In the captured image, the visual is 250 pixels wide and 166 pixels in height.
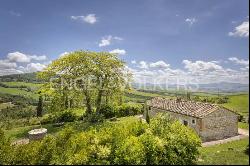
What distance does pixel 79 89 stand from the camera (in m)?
39.3

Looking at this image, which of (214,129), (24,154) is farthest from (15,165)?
(214,129)

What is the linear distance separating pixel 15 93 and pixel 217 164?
90.5 m

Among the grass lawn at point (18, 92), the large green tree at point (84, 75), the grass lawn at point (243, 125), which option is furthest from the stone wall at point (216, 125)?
the grass lawn at point (18, 92)

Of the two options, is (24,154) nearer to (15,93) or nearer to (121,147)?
(121,147)

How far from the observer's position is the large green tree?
127 ft

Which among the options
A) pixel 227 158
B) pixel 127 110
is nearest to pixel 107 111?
pixel 127 110

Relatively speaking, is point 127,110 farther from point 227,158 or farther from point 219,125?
point 227,158

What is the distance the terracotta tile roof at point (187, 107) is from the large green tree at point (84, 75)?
728cm

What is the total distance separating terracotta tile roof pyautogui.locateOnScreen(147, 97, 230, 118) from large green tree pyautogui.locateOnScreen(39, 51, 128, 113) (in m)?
7.28

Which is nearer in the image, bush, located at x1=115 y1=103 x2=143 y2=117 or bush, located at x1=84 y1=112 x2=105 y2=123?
bush, located at x1=84 y1=112 x2=105 y2=123

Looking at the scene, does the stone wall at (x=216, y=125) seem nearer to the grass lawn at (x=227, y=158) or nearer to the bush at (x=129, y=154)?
the grass lawn at (x=227, y=158)

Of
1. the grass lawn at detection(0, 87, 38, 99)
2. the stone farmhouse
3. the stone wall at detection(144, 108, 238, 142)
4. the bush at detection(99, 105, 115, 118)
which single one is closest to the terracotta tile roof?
the stone farmhouse

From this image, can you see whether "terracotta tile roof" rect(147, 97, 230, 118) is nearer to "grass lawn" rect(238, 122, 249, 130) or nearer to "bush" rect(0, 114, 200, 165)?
"grass lawn" rect(238, 122, 249, 130)

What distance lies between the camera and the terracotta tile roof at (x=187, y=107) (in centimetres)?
3222
